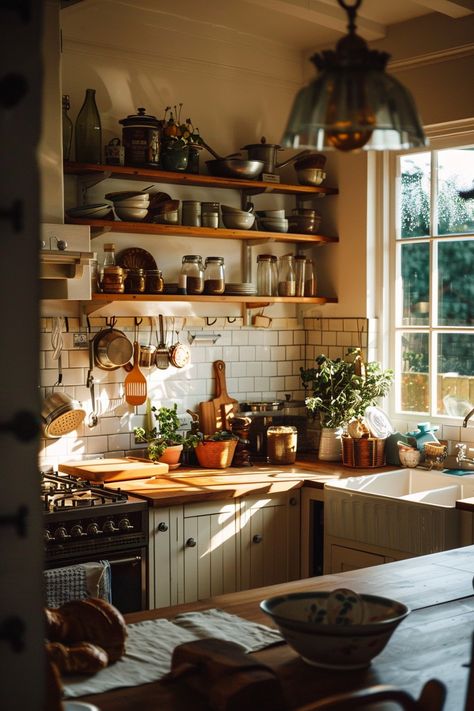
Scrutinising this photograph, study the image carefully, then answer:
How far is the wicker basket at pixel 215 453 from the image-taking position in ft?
16.5

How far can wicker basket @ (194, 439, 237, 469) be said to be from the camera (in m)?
5.02

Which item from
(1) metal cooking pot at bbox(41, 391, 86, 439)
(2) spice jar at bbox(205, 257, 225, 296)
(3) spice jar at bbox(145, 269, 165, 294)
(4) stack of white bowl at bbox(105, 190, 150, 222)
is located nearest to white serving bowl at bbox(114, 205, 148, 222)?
(4) stack of white bowl at bbox(105, 190, 150, 222)

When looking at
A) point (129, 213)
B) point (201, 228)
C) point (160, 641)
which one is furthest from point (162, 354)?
point (160, 641)

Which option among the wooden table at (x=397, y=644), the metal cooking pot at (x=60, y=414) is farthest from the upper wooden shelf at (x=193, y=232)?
the wooden table at (x=397, y=644)

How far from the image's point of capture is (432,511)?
426 cm

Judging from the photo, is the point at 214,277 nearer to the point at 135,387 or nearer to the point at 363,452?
the point at 135,387

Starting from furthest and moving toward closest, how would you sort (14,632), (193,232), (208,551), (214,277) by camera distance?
1. (214,277)
2. (193,232)
3. (208,551)
4. (14,632)

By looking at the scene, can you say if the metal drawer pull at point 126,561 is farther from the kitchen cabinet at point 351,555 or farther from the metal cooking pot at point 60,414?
the kitchen cabinet at point 351,555

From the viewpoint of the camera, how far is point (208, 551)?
449 cm

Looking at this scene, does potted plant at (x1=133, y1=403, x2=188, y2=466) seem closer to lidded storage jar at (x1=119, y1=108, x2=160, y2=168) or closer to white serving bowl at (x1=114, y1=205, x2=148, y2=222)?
white serving bowl at (x1=114, y1=205, x2=148, y2=222)

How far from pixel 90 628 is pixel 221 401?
3419 millimetres

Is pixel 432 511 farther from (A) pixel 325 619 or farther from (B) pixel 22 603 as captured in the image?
(B) pixel 22 603

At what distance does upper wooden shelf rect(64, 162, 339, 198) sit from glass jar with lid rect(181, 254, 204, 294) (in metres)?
0.42

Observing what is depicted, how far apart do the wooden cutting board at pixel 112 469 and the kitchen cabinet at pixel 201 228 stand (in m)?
0.79
